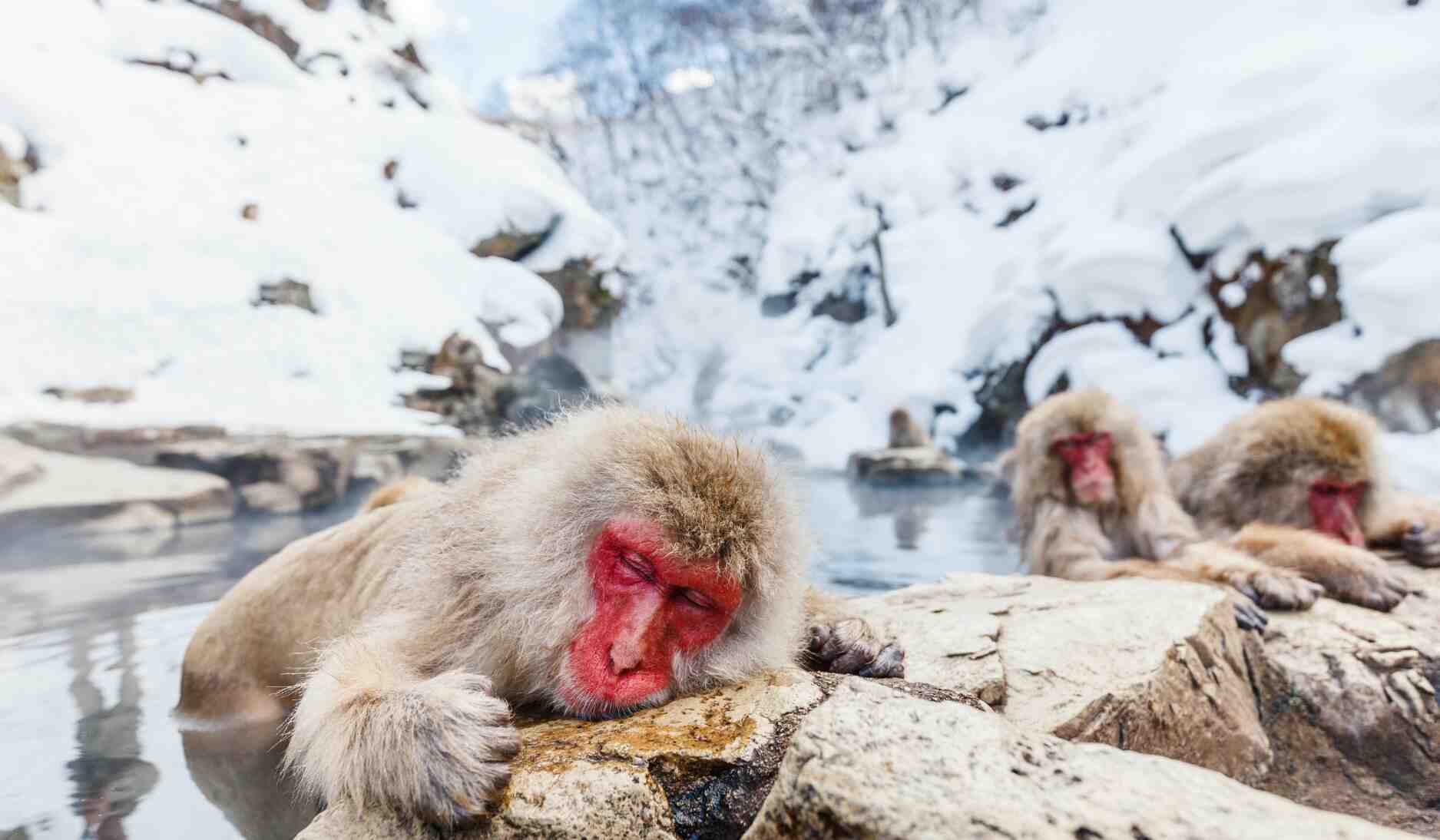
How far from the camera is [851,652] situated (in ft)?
5.72

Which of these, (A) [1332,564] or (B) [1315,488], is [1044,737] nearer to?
(A) [1332,564]

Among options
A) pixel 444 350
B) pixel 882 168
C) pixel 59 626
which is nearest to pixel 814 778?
pixel 59 626

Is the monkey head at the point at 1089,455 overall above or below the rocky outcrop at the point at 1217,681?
above

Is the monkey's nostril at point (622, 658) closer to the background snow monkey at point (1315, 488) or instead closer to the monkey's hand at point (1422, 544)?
the background snow monkey at point (1315, 488)

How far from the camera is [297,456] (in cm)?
677

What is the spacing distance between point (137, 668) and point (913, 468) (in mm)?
7735

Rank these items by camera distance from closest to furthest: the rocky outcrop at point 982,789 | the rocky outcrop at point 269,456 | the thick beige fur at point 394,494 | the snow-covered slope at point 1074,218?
the rocky outcrop at point 982,789 → the thick beige fur at point 394,494 → the rocky outcrop at point 269,456 → the snow-covered slope at point 1074,218

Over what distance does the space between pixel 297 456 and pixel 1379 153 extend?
9.08 m

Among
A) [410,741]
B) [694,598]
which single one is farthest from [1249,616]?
[410,741]

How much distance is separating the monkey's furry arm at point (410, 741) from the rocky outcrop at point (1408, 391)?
→ 22.2 ft

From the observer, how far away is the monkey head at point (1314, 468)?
308 centimetres

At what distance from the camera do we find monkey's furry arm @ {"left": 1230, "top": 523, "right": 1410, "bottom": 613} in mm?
2562

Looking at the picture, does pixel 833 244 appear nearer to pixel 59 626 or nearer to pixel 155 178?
pixel 155 178

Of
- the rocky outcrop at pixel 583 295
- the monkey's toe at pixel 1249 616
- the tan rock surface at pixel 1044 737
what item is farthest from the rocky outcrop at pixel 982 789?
the rocky outcrop at pixel 583 295
